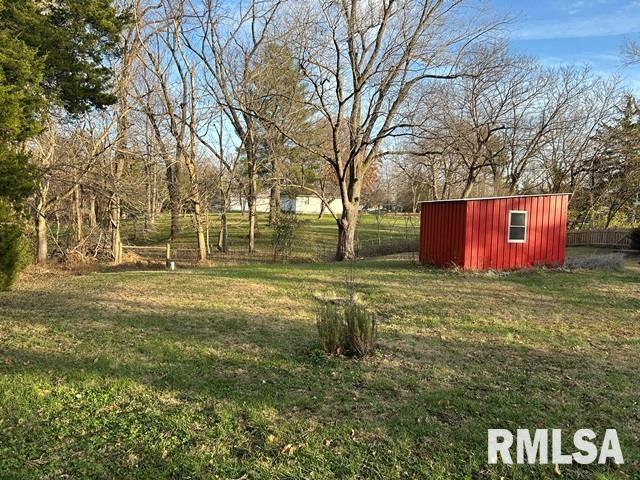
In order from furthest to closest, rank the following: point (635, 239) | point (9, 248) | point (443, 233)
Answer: point (635, 239) < point (443, 233) < point (9, 248)

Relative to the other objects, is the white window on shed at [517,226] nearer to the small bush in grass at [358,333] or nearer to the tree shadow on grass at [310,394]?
the tree shadow on grass at [310,394]

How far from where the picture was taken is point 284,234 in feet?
58.8

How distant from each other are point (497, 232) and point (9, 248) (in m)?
11.4

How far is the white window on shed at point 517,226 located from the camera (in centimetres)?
1267

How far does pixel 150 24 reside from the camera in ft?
57.7

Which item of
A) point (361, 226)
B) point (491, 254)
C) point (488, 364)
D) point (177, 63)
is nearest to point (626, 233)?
point (491, 254)

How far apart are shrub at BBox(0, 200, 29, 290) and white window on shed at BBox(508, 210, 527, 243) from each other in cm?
1170

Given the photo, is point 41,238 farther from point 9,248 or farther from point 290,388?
point 290,388

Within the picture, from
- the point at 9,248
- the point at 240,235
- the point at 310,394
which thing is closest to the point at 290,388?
the point at 310,394

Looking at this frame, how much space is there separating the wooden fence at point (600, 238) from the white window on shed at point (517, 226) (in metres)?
10.8

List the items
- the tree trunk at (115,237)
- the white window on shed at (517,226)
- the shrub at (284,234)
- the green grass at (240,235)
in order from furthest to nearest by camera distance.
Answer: the green grass at (240,235) → the shrub at (284,234) → the tree trunk at (115,237) → the white window on shed at (517,226)

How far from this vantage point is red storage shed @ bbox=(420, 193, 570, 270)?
40.4ft

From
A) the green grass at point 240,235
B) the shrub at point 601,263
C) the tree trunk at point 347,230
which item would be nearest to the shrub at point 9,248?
the tree trunk at point 347,230

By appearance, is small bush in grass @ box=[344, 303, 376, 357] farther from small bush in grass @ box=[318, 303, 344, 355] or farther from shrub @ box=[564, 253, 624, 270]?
shrub @ box=[564, 253, 624, 270]
